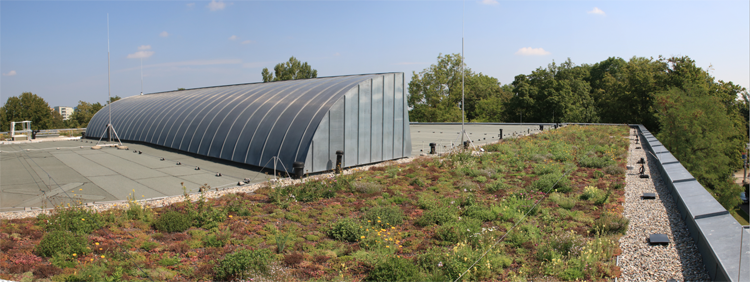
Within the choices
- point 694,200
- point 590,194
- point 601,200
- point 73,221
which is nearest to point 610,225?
point 601,200

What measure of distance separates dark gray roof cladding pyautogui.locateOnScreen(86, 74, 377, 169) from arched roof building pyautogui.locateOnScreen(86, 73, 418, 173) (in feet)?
0.15

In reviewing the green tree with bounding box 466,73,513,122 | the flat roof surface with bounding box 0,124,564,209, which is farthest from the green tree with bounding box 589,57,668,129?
the flat roof surface with bounding box 0,124,564,209

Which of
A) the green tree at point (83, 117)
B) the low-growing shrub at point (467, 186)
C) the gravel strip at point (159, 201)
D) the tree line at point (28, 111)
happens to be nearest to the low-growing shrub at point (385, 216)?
Answer: the low-growing shrub at point (467, 186)

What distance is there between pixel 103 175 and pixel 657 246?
17.9 m

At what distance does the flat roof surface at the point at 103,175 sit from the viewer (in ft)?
39.3

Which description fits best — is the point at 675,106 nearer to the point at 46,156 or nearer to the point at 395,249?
the point at 395,249

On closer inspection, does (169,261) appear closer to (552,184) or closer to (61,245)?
(61,245)

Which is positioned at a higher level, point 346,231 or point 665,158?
point 665,158

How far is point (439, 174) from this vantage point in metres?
14.5

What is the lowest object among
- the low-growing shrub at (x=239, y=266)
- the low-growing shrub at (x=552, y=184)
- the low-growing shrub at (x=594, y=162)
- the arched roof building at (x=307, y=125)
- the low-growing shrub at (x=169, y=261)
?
the low-growing shrub at (x=169, y=261)

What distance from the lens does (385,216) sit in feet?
29.7

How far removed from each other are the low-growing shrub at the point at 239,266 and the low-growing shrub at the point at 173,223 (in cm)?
271

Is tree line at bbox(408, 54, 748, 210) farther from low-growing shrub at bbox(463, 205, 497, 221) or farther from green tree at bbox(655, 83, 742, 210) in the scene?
low-growing shrub at bbox(463, 205, 497, 221)

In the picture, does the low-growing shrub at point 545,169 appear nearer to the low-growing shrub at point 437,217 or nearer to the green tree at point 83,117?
the low-growing shrub at point 437,217
